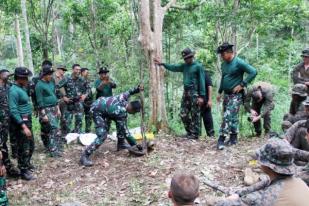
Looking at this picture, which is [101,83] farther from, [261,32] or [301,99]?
[261,32]

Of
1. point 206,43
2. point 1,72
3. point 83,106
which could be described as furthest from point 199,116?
point 206,43

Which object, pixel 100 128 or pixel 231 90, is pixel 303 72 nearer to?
pixel 231 90

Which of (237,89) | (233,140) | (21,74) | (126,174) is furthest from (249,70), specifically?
(21,74)

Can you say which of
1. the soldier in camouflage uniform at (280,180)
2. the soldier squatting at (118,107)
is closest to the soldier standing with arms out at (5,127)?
the soldier squatting at (118,107)

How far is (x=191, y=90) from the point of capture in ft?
27.6

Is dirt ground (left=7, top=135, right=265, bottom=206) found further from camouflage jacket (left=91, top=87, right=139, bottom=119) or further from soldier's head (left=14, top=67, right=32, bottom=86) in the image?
soldier's head (left=14, top=67, right=32, bottom=86)

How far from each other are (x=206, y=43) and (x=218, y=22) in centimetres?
295

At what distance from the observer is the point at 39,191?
257 inches

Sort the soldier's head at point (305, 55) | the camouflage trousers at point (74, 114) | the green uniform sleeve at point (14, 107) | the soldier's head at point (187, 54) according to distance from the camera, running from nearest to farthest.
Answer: the green uniform sleeve at point (14, 107), the soldier's head at point (305, 55), the soldier's head at point (187, 54), the camouflage trousers at point (74, 114)

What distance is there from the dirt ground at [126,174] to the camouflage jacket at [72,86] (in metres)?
1.85

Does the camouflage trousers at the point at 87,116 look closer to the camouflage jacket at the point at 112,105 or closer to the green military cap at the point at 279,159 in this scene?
the camouflage jacket at the point at 112,105

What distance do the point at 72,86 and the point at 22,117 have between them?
280 centimetres

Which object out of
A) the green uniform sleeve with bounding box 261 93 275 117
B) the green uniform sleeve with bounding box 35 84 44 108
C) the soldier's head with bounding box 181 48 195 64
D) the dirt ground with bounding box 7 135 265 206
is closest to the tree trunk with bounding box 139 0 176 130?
the soldier's head with bounding box 181 48 195 64

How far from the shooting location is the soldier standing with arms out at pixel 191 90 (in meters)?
8.24
